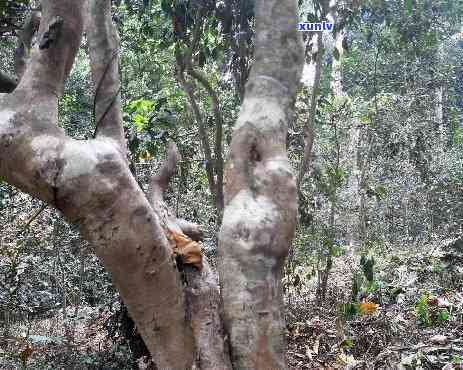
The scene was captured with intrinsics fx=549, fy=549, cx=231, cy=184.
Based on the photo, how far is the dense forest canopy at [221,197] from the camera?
231 cm

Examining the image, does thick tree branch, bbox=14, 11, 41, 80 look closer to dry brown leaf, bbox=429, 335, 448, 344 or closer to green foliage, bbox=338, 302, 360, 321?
green foliage, bbox=338, 302, 360, 321

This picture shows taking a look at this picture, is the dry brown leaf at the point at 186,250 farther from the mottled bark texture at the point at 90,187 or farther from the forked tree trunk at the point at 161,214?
the mottled bark texture at the point at 90,187

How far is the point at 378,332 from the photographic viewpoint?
13.3 ft

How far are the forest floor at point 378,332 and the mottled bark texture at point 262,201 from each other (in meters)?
1.35

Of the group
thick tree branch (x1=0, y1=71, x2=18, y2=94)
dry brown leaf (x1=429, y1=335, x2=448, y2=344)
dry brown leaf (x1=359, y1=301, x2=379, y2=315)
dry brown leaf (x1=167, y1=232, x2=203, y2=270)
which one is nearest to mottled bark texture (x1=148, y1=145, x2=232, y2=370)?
dry brown leaf (x1=167, y1=232, x2=203, y2=270)

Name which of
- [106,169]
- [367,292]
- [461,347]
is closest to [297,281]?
[367,292]

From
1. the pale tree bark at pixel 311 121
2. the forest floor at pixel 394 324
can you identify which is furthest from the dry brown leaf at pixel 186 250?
the pale tree bark at pixel 311 121

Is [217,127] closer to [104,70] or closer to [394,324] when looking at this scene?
[104,70]

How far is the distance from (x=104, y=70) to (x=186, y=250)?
1.06 metres

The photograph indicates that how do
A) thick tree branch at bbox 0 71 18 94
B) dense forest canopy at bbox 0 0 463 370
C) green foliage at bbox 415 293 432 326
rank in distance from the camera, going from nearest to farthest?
dense forest canopy at bbox 0 0 463 370
thick tree branch at bbox 0 71 18 94
green foliage at bbox 415 293 432 326

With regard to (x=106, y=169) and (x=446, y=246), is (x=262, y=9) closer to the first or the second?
(x=106, y=169)

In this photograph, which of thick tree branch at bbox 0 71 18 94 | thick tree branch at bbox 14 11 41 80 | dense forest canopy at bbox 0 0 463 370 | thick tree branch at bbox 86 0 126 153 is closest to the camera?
dense forest canopy at bbox 0 0 463 370

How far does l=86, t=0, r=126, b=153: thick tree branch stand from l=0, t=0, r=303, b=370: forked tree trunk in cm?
2

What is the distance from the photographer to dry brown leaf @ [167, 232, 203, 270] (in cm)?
258
